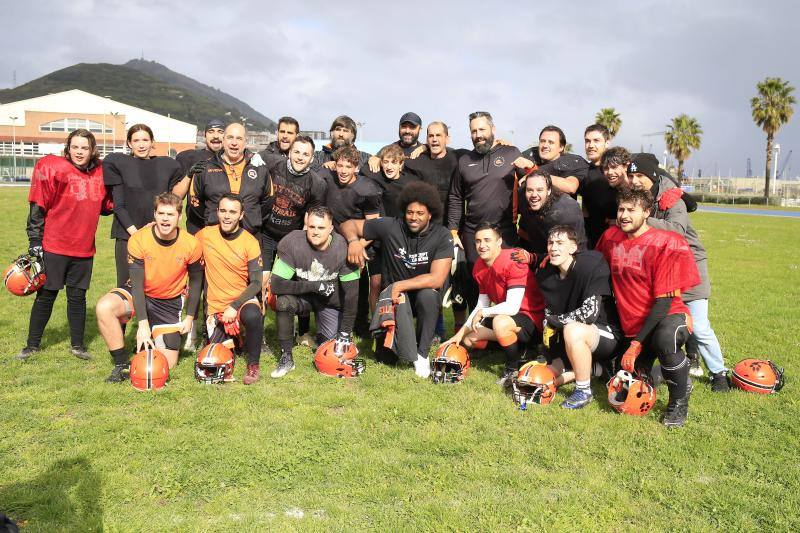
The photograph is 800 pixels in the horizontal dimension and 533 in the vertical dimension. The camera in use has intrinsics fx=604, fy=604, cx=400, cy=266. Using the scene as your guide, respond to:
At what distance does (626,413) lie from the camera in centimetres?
514

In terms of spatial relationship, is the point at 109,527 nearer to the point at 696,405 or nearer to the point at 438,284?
the point at 438,284

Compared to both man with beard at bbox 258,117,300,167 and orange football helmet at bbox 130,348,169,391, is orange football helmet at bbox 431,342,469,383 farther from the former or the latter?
man with beard at bbox 258,117,300,167

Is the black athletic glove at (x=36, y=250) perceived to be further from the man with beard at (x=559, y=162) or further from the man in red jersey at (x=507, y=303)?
the man with beard at (x=559, y=162)

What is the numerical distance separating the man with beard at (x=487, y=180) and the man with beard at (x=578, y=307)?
1.28 metres

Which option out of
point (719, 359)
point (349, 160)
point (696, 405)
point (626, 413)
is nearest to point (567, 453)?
point (626, 413)

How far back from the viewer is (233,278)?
20.4 feet

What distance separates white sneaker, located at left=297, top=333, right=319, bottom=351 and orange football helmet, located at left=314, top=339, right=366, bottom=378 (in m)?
0.99

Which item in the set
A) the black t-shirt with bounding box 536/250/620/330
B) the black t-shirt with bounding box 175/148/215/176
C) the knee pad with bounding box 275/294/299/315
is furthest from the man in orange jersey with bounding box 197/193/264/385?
the black t-shirt with bounding box 536/250/620/330

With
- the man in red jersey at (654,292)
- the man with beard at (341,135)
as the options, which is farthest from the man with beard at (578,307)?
the man with beard at (341,135)

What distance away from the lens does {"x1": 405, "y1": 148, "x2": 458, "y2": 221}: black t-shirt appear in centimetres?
737

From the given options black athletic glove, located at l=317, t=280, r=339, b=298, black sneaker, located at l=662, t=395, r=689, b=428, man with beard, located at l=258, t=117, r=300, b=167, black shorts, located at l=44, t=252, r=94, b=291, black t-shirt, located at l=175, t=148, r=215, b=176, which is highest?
man with beard, located at l=258, t=117, r=300, b=167

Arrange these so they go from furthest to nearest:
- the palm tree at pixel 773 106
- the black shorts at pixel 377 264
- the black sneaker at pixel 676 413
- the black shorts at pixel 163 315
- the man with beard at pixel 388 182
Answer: the palm tree at pixel 773 106
the black shorts at pixel 377 264
the man with beard at pixel 388 182
the black shorts at pixel 163 315
the black sneaker at pixel 676 413

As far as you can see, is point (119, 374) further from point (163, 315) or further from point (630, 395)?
point (630, 395)

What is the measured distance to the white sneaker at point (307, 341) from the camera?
722 cm
